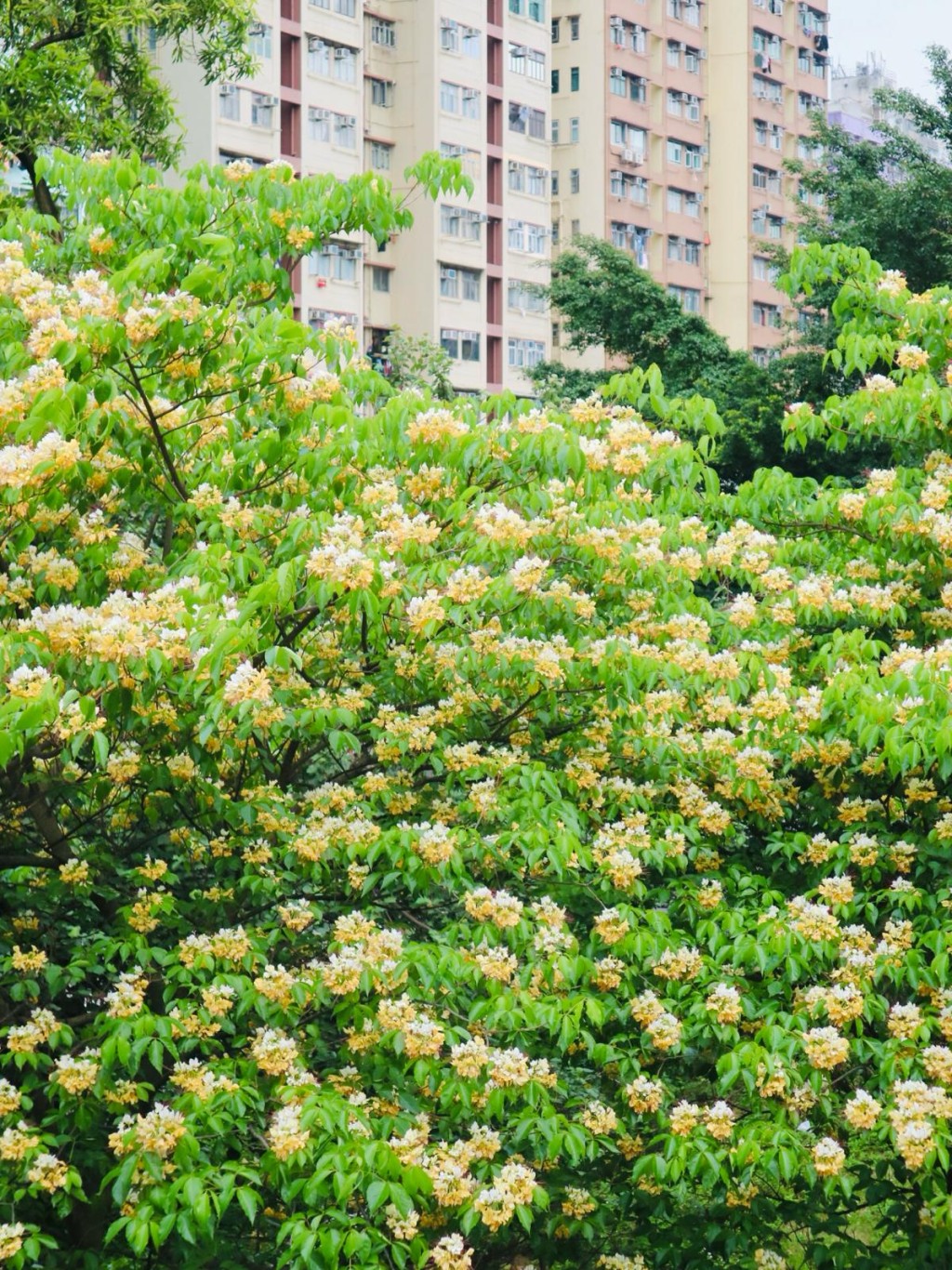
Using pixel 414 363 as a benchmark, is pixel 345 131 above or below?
above

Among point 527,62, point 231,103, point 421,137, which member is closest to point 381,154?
point 421,137

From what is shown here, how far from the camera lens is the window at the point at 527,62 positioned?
177ft

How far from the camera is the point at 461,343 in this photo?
5141 cm

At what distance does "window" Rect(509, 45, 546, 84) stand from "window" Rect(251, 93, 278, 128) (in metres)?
10.9

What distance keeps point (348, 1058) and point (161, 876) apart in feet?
3.09

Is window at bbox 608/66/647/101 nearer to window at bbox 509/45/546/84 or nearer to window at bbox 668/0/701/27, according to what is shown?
window at bbox 668/0/701/27

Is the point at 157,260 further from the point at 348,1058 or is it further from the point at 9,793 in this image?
the point at 348,1058

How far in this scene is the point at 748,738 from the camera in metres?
6.83

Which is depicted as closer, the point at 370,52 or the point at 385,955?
→ the point at 385,955

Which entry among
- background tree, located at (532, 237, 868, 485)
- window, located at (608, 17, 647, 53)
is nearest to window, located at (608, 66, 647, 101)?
window, located at (608, 17, 647, 53)

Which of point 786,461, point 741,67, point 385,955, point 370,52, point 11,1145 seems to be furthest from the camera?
point 741,67

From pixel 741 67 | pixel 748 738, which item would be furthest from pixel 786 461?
pixel 741 67

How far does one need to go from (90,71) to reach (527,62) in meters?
39.9

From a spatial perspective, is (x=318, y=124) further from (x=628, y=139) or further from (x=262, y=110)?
(x=628, y=139)
